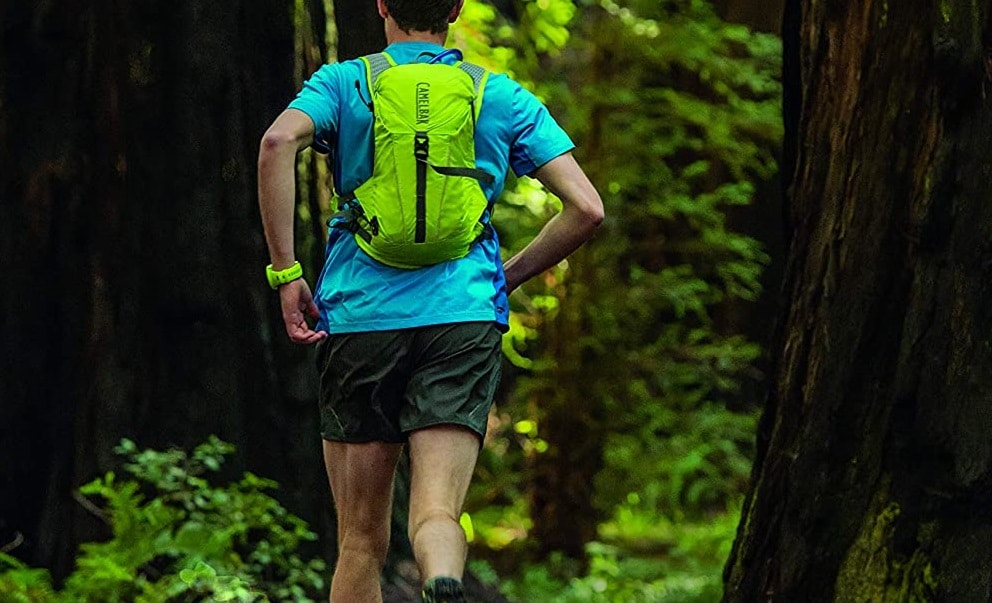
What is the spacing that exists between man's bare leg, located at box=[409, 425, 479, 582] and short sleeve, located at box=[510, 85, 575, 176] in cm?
84

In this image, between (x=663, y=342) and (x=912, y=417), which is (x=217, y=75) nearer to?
(x=912, y=417)

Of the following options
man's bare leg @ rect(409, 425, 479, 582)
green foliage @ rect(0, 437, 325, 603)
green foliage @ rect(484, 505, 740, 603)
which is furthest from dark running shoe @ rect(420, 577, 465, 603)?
green foliage @ rect(484, 505, 740, 603)

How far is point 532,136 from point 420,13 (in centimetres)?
50

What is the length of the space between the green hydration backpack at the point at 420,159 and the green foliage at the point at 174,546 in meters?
1.83

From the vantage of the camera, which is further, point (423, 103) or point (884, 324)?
point (884, 324)

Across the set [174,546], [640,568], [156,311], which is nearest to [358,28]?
[156,311]

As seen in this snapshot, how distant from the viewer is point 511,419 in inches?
395

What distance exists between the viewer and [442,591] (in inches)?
153

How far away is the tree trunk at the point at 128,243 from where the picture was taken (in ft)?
20.9

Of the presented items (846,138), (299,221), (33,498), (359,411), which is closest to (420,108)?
(359,411)

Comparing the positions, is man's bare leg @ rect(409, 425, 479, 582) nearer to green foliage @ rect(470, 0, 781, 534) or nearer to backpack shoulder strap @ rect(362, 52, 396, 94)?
backpack shoulder strap @ rect(362, 52, 396, 94)

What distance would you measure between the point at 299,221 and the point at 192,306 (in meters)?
0.61

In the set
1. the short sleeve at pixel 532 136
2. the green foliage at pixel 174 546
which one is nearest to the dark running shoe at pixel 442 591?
the short sleeve at pixel 532 136

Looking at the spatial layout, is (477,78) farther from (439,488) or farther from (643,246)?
(643,246)
